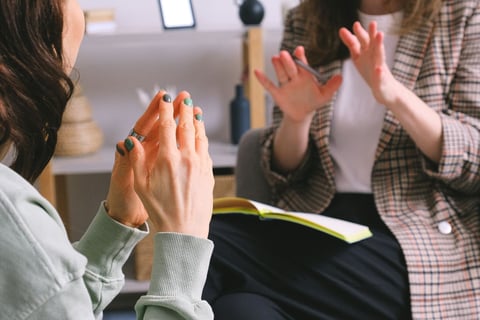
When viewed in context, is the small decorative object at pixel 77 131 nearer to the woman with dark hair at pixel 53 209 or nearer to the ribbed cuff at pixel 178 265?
the woman with dark hair at pixel 53 209

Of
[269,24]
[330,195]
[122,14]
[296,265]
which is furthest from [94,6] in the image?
[296,265]

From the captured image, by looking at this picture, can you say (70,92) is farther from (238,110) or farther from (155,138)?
(238,110)

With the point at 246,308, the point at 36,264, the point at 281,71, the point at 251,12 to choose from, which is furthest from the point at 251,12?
the point at 36,264

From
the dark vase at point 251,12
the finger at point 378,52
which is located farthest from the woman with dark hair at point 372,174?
the dark vase at point 251,12

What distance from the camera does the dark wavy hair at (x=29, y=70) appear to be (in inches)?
28.5

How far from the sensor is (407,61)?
148 centimetres

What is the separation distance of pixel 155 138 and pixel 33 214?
352mm

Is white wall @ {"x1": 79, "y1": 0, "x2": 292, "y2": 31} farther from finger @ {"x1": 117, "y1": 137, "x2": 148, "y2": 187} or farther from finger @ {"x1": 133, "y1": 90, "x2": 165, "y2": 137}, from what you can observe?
finger @ {"x1": 117, "y1": 137, "x2": 148, "y2": 187}

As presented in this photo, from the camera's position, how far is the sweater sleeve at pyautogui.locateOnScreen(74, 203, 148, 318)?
3.09ft

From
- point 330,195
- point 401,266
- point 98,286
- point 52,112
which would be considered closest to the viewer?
point 52,112

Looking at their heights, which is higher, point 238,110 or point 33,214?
point 33,214

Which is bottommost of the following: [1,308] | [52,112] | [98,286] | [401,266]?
[401,266]

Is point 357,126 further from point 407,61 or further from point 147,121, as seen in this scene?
point 147,121

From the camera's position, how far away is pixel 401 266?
1302 mm
